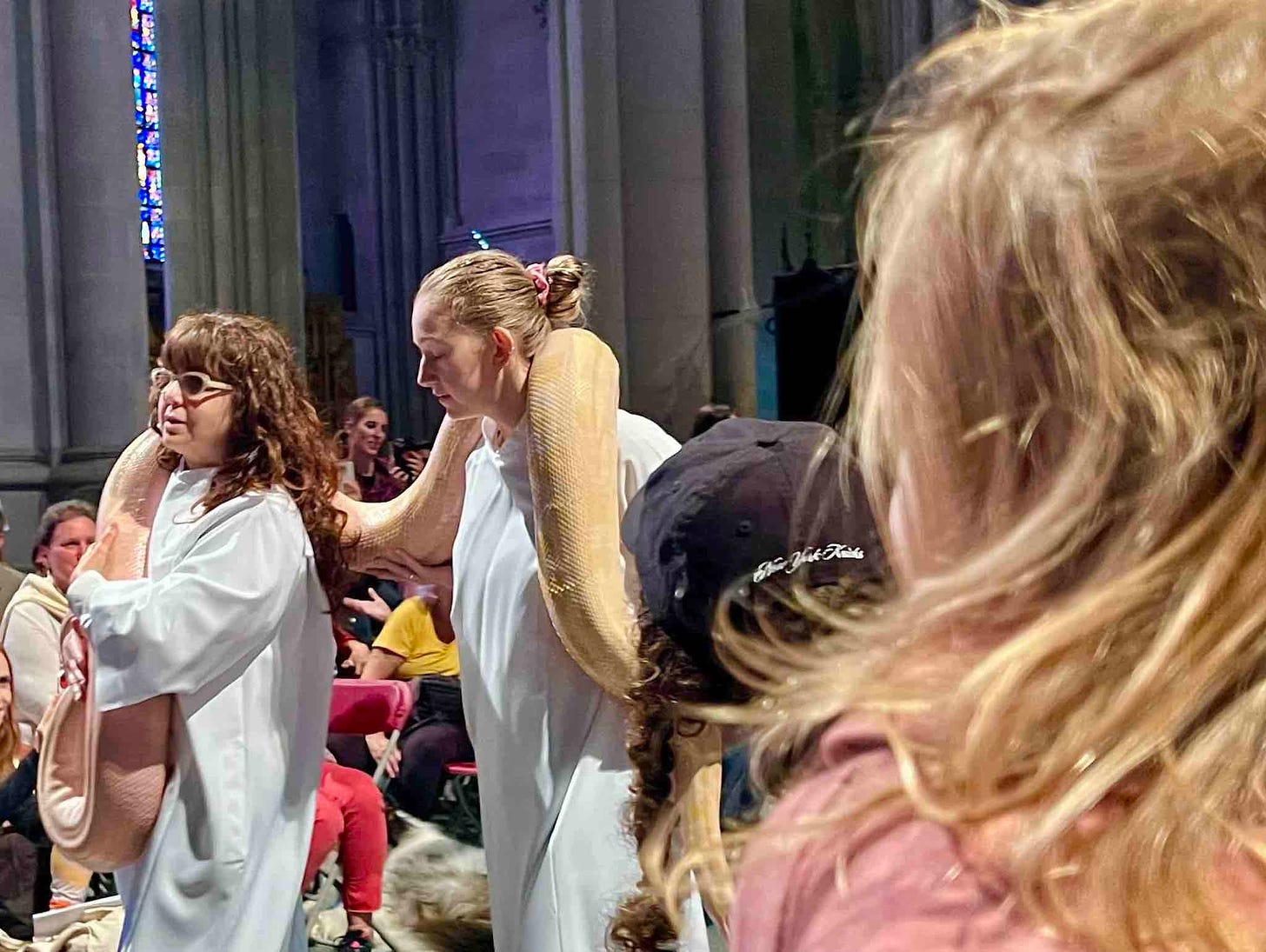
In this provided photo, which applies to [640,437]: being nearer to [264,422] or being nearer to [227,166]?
[264,422]

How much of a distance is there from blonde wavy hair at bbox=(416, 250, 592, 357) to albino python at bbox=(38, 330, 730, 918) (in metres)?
0.06

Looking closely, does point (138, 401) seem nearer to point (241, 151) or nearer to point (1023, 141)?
point (241, 151)

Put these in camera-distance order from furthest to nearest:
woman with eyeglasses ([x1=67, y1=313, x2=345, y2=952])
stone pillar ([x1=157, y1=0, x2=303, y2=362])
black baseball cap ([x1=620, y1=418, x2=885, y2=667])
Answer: stone pillar ([x1=157, y1=0, x2=303, y2=362])
woman with eyeglasses ([x1=67, y1=313, x2=345, y2=952])
black baseball cap ([x1=620, y1=418, x2=885, y2=667])

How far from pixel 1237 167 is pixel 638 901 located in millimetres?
1908

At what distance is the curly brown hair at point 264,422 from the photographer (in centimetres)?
280

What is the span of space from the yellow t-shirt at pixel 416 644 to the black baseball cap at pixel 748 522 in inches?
133

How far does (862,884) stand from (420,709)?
4499mm

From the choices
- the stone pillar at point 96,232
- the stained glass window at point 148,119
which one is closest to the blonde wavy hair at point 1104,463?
the stone pillar at point 96,232

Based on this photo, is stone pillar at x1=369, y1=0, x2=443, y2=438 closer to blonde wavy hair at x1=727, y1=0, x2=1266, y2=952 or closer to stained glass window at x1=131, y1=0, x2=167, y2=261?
stained glass window at x1=131, y1=0, x2=167, y2=261

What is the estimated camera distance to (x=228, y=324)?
112 inches

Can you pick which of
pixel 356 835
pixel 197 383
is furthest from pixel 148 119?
pixel 197 383

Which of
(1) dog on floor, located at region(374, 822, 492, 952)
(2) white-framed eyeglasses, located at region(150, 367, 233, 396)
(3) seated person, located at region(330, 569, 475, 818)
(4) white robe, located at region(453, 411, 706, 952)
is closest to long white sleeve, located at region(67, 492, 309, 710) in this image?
(2) white-framed eyeglasses, located at region(150, 367, 233, 396)

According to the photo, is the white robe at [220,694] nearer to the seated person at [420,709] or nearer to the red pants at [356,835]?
the red pants at [356,835]

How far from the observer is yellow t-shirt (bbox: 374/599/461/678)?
16.6ft
